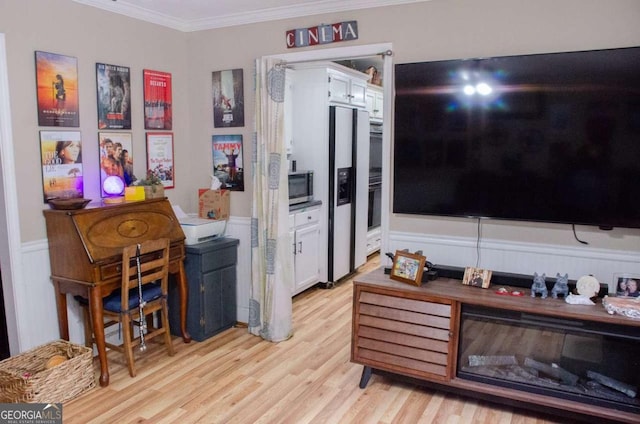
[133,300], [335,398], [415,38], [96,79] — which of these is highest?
[415,38]

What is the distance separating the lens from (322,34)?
3.43 m

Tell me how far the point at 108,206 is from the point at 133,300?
630 millimetres

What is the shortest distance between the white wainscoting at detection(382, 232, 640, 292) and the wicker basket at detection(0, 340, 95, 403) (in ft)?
6.65

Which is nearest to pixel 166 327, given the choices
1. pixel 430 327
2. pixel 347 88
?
pixel 430 327

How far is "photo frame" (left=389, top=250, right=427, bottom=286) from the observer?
9.41ft

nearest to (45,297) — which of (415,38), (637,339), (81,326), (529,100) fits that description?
(81,326)

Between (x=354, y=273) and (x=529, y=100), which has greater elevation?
(x=529, y=100)

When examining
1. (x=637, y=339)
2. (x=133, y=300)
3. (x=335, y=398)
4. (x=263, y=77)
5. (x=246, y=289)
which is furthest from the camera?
(x=246, y=289)

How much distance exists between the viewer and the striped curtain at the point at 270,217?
3.58 meters

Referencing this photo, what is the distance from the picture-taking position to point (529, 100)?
272 centimetres

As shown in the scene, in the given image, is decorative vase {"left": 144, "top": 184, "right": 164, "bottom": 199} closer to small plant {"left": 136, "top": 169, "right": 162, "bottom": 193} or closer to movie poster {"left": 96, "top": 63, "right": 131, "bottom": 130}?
small plant {"left": 136, "top": 169, "right": 162, "bottom": 193}

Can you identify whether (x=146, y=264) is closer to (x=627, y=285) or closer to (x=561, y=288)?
(x=561, y=288)

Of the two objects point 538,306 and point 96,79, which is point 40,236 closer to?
point 96,79

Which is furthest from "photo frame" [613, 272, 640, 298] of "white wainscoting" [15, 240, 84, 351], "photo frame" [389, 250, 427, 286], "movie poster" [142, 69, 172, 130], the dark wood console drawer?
"white wainscoting" [15, 240, 84, 351]
